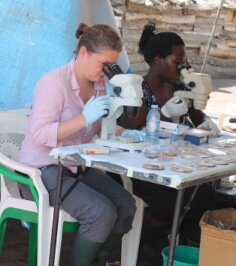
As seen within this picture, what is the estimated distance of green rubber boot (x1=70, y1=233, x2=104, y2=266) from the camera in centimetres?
335

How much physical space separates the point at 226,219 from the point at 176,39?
1.22 meters

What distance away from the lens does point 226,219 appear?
11.8 ft

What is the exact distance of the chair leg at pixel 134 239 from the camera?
152 inches

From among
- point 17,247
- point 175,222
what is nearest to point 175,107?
point 175,222

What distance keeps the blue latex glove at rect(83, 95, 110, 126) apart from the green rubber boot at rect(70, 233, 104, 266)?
1.90ft

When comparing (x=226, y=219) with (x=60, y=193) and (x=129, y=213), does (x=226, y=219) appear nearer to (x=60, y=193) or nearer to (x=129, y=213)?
(x=129, y=213)

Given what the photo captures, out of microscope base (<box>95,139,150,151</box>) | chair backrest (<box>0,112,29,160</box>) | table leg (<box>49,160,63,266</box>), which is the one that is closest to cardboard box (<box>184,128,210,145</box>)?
microscope base (<box>95,139,150,151</box>)

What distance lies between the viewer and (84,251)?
11.0 feet

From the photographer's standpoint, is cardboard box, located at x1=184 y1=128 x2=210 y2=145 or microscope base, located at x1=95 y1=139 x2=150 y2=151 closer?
microscope base, located at x1=95 y1=139 x2=150 y2=151

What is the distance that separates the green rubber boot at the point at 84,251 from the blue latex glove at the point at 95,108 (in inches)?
22.7

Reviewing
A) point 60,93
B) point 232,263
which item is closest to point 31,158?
point 60,93

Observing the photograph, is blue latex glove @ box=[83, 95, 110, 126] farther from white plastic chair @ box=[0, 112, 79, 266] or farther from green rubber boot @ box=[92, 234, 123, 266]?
green rubber boot @ box=[92, 234, 123, 266]

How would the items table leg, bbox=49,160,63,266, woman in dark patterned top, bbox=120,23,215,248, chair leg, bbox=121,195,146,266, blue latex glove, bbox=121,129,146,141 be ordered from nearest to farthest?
1. table leg, bbox=49,160,63,266
2. blue latex glove, bbox=121,129,146,141
3. chair leg, bbox=121,195,146,266
4. woman in dark patterned top, bbox=120,23,215,248

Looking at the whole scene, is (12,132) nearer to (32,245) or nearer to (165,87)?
(32,245)
